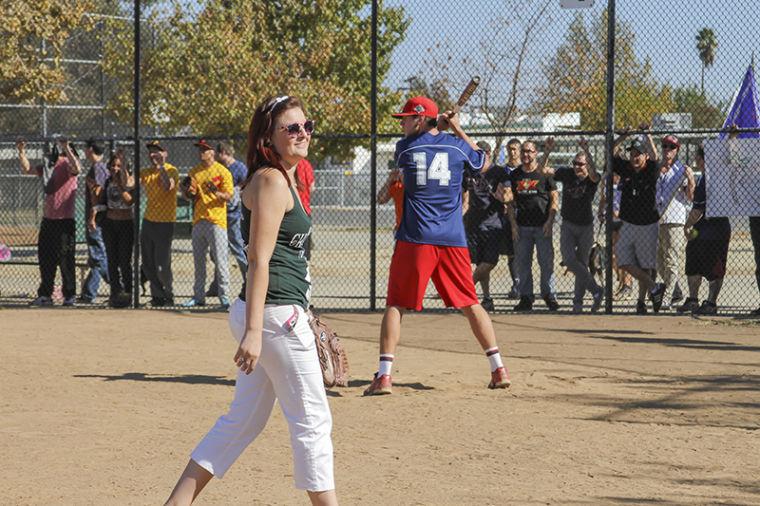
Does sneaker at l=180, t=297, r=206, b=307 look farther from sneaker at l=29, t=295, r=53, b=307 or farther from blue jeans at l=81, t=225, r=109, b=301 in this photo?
sneaker at l=29, t=295, r=53, b=307

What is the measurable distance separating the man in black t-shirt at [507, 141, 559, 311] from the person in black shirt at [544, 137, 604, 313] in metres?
0.16

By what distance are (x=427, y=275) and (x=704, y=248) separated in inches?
251

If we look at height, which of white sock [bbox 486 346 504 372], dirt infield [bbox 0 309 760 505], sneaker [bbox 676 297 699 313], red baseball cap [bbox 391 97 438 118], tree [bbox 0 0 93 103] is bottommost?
dirt infield [bbox 0 309 760 505]

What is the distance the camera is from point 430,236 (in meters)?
8.95

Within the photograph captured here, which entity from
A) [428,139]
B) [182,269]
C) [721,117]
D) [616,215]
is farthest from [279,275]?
[182,269]

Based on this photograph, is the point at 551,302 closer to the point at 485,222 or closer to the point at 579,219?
the point at 579,219

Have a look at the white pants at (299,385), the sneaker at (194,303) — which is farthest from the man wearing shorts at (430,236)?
the sneaker at (194,303)

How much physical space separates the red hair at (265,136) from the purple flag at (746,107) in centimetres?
1086

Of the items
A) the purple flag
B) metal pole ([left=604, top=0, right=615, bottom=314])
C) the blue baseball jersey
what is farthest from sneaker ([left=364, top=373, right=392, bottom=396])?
the purple flag

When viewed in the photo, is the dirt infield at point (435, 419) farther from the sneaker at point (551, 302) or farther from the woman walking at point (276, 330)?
the sneaker at point (551, 302)

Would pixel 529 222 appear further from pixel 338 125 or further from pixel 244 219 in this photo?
pixel 338 125

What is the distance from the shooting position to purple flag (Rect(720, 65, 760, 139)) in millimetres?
14766

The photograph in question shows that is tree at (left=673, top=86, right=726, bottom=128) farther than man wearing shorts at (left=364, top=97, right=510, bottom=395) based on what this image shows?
Yes

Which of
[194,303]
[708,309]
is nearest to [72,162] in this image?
[194,303]
